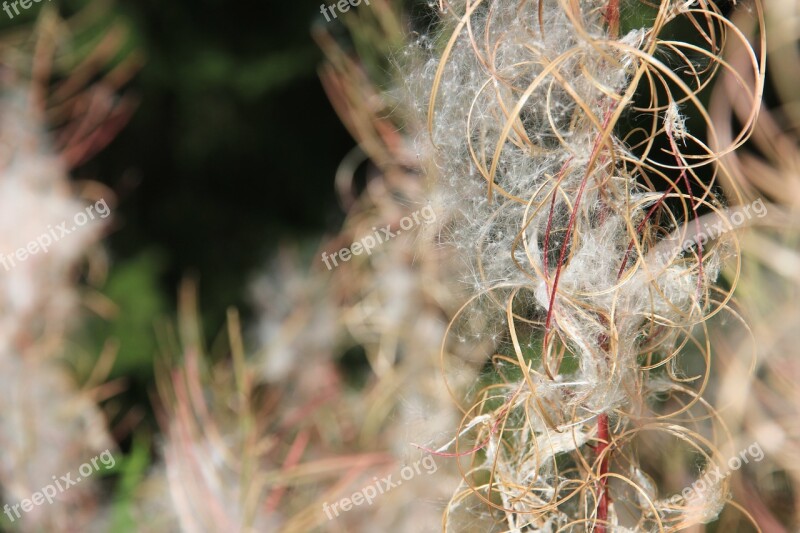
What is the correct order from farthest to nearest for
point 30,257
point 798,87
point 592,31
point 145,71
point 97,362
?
point 145,71 < point 97,362 < point 30,257 < point 798,87 < point 592,31

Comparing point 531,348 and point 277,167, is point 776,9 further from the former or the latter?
point 277,167

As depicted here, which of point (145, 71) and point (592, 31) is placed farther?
point (145, 71)

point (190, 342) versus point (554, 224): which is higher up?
point (554, 224)

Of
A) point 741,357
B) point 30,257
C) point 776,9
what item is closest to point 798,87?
point 776,9

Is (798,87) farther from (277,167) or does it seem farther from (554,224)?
(277,167)

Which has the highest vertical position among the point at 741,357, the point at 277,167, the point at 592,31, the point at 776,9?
the point at 592,31

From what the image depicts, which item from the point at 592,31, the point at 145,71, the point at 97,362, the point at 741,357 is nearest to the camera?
the point at 592,31
